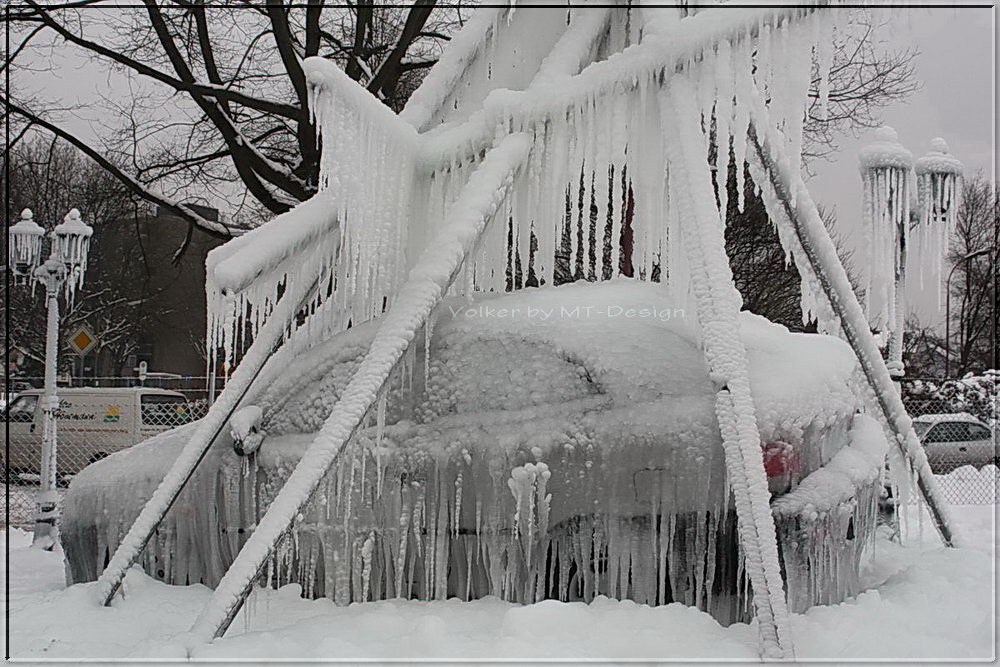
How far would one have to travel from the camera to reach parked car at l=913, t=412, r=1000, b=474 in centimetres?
1266

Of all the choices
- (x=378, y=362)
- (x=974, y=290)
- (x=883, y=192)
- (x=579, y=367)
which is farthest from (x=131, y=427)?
(x=974, y=290)

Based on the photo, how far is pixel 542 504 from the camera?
3174 millimetres

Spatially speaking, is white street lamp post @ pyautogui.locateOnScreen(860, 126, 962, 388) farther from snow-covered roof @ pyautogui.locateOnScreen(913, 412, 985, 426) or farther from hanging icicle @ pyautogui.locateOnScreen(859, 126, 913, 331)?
snow-covered roof @ pyautogui.locateOnScreen(913, 412, 985, 426)

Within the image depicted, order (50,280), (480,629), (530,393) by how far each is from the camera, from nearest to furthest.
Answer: (480,629) → (530,393) → (50,280)

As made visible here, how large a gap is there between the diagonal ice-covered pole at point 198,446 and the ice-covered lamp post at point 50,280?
552 centimetres

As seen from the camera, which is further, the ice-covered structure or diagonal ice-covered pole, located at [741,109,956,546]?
diagonal ice-covered pole, located at [741,109,956,546]

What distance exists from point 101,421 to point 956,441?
1309 cm

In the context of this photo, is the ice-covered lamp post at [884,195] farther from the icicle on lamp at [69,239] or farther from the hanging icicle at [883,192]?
the icicle on lamp at [69,239]

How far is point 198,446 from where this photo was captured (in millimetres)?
3572

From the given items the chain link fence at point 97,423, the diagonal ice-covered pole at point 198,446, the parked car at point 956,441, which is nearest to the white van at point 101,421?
the chain link fence at point 97,423

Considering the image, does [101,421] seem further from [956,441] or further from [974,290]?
[974,290]

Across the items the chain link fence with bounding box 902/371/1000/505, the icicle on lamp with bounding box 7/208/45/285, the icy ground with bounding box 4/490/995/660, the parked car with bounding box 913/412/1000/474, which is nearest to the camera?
the icy ground with bounding box 4/490/995/660

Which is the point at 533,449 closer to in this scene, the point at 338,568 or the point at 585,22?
the point at 338,568

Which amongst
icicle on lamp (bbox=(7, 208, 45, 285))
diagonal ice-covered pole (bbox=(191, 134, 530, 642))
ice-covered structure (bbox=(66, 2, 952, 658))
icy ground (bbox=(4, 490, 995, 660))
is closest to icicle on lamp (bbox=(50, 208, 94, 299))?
icicle on lamp (bbox=(7, 208, 45, 285))
